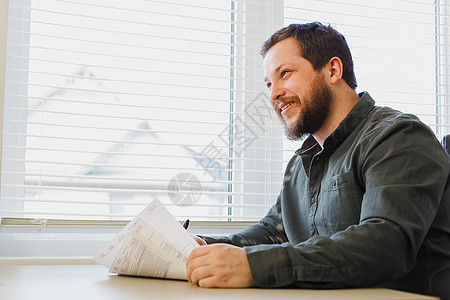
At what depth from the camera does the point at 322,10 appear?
2117mm

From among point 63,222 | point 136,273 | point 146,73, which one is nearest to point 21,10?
point 146,73

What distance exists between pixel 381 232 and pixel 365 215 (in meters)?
0.07

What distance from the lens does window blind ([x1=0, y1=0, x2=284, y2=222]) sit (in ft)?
5.66

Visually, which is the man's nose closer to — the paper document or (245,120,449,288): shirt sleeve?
(245,120,449,288): shirt sleeve

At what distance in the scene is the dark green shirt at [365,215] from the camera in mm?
935

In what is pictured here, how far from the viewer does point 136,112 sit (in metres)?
1.83

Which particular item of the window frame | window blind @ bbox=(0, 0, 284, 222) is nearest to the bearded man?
window blind @ bbox=(0, 0, 284, 222)

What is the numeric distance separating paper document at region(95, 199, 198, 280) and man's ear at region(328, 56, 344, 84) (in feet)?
2.34

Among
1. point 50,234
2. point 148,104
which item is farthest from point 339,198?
point 50,234

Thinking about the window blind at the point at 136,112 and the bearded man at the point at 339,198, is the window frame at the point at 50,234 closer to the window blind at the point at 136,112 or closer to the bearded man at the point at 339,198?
the window blind at the point at 136,112

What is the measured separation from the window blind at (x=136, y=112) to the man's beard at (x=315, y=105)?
46 centimetres

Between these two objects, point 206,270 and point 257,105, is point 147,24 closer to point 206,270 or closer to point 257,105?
point 257,105

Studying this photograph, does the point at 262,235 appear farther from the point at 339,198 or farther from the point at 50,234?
the point at 50,234

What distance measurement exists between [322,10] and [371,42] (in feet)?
0.81
